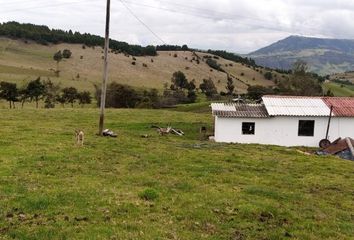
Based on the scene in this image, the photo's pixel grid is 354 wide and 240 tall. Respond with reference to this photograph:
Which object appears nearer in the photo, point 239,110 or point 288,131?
point 288,131

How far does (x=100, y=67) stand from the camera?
159750 mm

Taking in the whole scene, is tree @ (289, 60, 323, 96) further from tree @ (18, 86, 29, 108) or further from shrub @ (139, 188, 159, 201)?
shrub @ (139, 188, 159, 201)

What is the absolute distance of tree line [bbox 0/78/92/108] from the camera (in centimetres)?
7244

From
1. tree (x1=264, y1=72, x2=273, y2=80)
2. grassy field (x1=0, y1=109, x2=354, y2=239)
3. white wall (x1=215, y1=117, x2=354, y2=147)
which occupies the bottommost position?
grassy field (x1=0, y1=109, x2=354, y2=239)

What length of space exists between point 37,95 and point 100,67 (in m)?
82.7

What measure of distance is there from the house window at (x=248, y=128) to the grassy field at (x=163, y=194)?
15.4 metres

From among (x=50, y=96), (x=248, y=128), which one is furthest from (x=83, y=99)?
(x=248, y=128)

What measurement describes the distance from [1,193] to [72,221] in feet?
12.0

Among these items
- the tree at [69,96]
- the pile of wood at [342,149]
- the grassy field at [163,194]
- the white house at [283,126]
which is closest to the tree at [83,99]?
the tree at [69,96]

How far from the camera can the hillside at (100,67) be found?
138m

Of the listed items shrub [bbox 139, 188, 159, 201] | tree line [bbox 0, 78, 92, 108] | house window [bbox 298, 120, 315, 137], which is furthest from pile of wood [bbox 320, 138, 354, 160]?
tree line [bbox 0, 78, 92, 108]

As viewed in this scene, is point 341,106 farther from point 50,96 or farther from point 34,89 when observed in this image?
point 50,96

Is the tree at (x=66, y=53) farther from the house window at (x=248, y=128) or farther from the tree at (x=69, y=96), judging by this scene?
the house window at (x=248, y=128)

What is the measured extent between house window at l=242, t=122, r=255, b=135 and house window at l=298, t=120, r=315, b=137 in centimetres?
443
